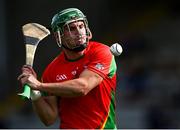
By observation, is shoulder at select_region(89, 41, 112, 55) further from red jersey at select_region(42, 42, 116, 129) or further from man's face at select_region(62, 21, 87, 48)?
man's face at select_region(62, 21, 87, 48)

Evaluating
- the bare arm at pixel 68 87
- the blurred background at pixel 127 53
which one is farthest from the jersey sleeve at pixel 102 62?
the blurred background at pixel 127 53

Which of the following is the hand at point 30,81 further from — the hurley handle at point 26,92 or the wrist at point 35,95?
the wrist at point 35,95

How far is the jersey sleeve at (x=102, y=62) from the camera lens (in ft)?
15.6

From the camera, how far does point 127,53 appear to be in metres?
10.7

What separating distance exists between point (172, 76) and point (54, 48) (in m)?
2.14

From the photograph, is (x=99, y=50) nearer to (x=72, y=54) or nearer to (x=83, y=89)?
(x=72, y=54)

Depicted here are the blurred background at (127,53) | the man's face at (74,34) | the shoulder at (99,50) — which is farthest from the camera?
the blurred background at (127,53)

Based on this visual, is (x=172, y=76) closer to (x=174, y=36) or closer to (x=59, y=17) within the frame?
(x=174, y=36)

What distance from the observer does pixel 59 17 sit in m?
4.84

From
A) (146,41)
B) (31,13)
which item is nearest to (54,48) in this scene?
(31,13)

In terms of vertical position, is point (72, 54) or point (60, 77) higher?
point (72, 54)

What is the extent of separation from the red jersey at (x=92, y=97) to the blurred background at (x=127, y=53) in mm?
4682

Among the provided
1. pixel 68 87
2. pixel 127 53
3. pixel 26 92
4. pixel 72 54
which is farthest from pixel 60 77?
pixel 127 53

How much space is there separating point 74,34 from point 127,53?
19.7 ft
